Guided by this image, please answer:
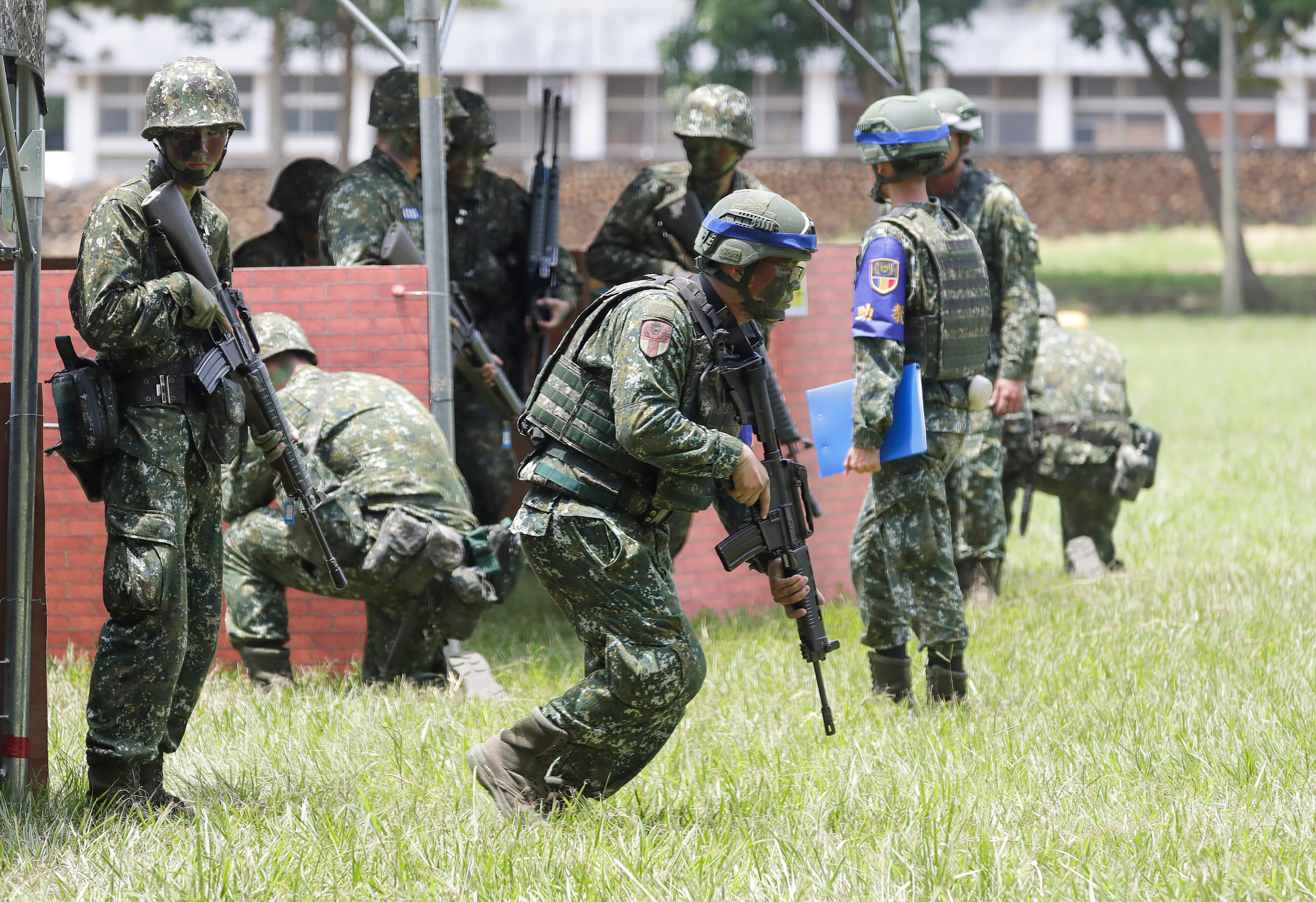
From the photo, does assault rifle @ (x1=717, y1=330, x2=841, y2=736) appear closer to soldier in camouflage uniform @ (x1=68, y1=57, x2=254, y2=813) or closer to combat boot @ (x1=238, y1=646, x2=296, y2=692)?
soldier in camouflage uniform @ (x1=68, y1=57, x2=254, y2=813)

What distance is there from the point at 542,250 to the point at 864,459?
2782 millimetres

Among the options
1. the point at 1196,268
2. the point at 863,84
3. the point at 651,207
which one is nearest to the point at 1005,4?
the point at 1196,268

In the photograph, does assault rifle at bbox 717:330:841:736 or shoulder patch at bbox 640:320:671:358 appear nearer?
shoulder patch at bbox 640:320:671:358

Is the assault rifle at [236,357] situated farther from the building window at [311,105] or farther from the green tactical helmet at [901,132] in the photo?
the building window at [311,105]

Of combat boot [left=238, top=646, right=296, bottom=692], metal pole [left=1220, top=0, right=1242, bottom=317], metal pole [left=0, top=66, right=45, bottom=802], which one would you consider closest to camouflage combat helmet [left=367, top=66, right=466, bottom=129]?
combat boot [left=238, top=646, right=296, bottom=692]

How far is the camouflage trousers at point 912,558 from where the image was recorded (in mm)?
5047

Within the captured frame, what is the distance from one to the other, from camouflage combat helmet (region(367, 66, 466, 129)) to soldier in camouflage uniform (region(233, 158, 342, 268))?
3.17 feet

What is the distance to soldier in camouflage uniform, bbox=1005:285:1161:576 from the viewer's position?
24.7 ft

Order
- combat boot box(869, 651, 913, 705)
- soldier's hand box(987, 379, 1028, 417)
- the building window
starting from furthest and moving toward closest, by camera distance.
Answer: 1. the building window
2. soldier's hand box(987, 379, 1028, 417)
3. combat boot box(869, 651, 913, 705)

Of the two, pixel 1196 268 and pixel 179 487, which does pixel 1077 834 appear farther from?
pixel 1196 268

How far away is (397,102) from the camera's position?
6.37m

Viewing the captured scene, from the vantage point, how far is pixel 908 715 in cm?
500

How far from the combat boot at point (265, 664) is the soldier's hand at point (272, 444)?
138 cm

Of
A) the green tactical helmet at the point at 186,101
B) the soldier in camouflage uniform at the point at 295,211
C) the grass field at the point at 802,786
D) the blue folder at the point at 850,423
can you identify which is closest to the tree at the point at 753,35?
the soldier in camouflage uniform at the point at 295,211
